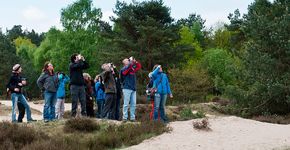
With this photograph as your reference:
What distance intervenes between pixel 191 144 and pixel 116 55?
29881 millimetres

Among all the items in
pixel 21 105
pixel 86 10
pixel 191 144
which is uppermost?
pixel 86 10

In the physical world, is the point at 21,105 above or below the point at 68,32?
below

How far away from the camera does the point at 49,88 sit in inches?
555

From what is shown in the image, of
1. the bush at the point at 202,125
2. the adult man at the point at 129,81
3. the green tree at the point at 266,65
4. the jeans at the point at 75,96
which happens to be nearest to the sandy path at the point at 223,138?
the bush at the point at 202,125

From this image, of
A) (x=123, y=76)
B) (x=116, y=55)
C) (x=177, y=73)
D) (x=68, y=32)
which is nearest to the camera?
(x=123, y=76)

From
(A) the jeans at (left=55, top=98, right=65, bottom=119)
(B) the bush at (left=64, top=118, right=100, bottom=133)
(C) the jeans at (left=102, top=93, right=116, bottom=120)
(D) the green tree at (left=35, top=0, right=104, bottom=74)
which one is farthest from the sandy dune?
(D) the green tree at (left=35, top=0, right=104, bottom=74)

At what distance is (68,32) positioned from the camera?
6056 centimetres

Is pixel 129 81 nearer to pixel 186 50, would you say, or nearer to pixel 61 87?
pixel 61 87

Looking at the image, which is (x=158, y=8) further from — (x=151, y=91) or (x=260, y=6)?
(x=151, y=91)

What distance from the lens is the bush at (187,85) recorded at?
4269 centimetres

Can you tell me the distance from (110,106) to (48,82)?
1918 mm

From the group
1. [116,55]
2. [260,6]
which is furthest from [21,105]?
[116,55]

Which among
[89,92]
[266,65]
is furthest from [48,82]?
[266,65]

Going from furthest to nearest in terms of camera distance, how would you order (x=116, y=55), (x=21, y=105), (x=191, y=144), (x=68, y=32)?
(x=68, y=32)
(x=116, y=55)
(x=21, y=105)
(x=191, y=144)
